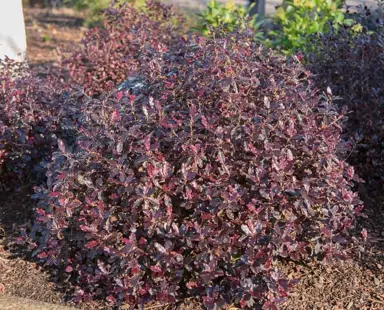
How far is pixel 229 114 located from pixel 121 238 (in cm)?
91

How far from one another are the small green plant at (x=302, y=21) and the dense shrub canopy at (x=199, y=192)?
106 inches

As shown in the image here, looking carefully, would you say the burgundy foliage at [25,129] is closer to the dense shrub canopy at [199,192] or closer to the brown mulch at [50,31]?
the dense shrub canopy at [199,192]

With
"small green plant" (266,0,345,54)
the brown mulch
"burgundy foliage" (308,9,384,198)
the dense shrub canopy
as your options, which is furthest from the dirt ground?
the brown mulch

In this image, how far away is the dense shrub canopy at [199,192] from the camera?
3219mm

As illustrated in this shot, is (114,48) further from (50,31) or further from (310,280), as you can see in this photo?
(50,31)

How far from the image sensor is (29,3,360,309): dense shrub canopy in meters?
3.22

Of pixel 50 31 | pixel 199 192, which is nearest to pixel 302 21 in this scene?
pixel 199 192

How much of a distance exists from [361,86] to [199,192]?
6.17 feet

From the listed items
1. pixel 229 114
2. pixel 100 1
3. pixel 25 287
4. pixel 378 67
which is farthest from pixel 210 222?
pixel 100 1

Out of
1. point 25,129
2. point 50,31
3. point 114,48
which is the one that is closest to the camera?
point 25,129

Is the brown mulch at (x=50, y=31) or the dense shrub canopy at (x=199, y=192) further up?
the dense shrub canopy at (x=199, y=192)

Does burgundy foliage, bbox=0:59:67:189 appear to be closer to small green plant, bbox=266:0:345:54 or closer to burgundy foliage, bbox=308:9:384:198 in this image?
burgundy foliage, bbox=308:9:384:198

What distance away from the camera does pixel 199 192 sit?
3295 mm

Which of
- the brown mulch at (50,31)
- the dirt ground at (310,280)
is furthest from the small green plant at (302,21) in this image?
the brown mulch at (50,31)
